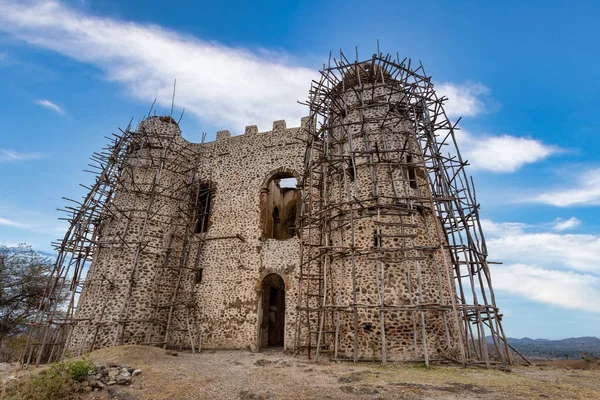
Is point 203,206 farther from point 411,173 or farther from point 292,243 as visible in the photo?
point 411,173

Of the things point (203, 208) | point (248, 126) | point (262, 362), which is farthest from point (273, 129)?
point (262, 362)

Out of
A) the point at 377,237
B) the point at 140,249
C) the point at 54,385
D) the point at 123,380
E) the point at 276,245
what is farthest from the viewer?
the point at 276,245

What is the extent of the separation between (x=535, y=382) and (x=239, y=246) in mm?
10263

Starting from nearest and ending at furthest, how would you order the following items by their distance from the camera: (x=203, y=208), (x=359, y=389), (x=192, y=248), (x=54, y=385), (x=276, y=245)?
1. (x=54, y=385)
2. (x=359, y=389)
3. (x=276, y=245)
4. (x=192, y=248)
5. (x=203, y=208)

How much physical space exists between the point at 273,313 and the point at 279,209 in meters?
4.72

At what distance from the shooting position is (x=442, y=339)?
30.7 ft

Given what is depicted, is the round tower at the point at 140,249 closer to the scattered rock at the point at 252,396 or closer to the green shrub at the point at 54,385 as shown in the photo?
the green shrub at the point at 54,385

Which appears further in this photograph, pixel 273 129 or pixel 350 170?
pixel 273 129

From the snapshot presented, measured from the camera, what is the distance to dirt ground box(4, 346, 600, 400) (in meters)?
5.67

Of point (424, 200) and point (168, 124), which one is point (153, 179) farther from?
point (424, 200)

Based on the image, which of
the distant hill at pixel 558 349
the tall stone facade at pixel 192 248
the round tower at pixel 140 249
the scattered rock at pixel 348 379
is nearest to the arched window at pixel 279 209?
the tall stone facade at pixel 192 248

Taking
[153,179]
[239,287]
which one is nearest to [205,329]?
[239,287]

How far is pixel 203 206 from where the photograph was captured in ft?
54.1

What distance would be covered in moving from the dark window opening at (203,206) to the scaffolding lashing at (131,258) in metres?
0.41
